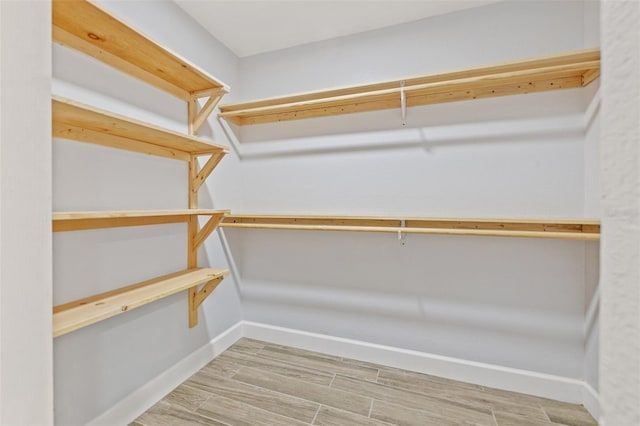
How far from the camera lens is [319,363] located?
6.41ft

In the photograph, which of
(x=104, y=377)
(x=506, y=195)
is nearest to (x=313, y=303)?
(x=104, y=377)

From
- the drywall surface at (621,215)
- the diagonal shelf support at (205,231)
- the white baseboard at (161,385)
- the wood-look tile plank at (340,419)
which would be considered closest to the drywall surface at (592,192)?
the wood-look tile plank at (340,419)

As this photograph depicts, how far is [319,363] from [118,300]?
4.25 ft

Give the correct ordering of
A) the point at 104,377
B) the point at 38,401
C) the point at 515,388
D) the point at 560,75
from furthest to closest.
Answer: the point at 515,388 < the point at 560,75 < the point at 104,377 < the point at 38,401

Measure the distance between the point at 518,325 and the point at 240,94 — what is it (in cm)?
252

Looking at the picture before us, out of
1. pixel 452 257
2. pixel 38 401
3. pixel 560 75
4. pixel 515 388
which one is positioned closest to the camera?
pixel 38 401

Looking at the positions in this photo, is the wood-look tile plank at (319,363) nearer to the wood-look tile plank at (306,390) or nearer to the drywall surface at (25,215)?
the wood-look tile plank at (306,390)

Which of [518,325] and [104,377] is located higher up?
[518,325]

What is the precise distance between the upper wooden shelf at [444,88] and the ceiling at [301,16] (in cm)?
49

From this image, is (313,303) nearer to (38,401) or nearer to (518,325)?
(518,325)

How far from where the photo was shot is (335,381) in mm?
1764

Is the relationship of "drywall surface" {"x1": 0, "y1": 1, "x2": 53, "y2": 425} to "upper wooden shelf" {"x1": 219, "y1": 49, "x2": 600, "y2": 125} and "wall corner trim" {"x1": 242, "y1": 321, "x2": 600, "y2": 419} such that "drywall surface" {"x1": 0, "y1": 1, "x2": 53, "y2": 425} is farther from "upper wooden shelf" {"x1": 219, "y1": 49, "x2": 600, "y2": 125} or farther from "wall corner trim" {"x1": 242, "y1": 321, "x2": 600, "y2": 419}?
"wall corner trim" {"x1": 242, "y1": 321, "x2": 600, "y2": 419}

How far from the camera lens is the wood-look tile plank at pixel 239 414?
4.73 feet

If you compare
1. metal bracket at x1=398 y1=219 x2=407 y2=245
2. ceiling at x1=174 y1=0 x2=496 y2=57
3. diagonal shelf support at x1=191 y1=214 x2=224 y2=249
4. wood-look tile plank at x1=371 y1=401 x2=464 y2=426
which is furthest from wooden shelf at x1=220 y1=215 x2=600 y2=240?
ceiling at x1=174 y1=0 x2=496 y2=57
